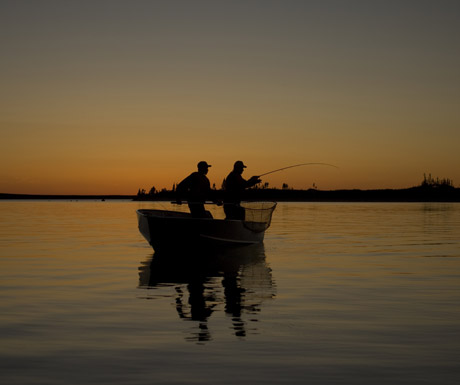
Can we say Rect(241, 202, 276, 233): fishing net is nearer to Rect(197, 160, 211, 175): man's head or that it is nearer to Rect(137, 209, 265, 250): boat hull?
Rect(137, 209, 265, 250): boat hull

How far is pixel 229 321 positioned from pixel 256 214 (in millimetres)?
14678

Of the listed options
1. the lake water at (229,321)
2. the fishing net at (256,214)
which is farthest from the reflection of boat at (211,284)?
the fishing net at (256,214)

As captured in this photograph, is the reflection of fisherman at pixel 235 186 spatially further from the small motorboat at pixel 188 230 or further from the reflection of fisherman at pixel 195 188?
the reflection of fisherman at pixel 195 188

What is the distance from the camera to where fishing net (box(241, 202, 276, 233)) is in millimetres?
24422

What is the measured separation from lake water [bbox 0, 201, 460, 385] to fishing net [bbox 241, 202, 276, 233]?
116 inches

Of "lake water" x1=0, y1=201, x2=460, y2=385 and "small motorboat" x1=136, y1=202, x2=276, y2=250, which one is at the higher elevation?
"small motorboat" x1=136, y1=202, x2=276, y2=250

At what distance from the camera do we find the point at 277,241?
30.9 m

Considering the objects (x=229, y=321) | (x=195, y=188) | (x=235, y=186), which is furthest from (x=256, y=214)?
(x=229, y=321)

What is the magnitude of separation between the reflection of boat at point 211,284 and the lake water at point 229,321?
44 millimetres

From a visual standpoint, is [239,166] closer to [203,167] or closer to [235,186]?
[235,186]

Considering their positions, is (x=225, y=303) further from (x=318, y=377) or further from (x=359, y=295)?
(x=318, y=377)

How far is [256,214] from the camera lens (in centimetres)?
2536

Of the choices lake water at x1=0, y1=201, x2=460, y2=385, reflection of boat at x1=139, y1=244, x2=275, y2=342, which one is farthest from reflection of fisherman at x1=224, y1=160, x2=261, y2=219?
lake water at x1=0, y1=201, x2=460, y2=385

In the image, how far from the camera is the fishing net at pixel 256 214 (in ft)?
80.1
